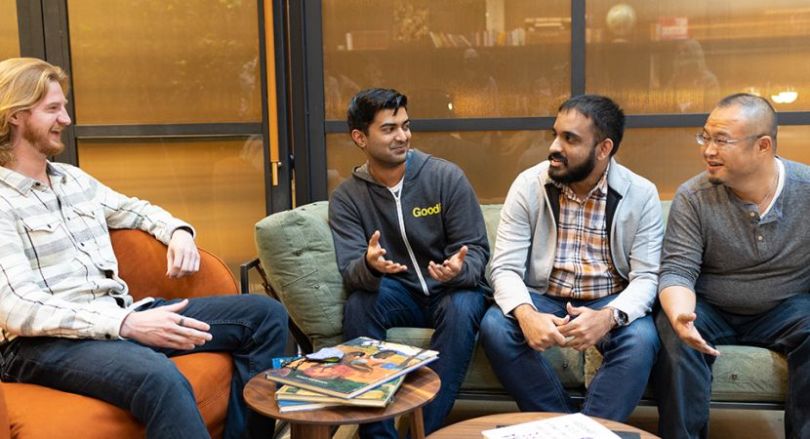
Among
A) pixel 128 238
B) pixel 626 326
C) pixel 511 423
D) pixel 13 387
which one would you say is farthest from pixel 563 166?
pixel 13 387

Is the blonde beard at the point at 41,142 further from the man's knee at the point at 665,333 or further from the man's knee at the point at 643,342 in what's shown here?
the man's knee at the point at 665,333

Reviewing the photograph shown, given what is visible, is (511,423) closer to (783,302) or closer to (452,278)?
(452,278)

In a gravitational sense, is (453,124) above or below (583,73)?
below

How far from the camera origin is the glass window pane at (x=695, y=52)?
11.0 feet

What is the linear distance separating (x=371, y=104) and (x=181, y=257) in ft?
2.92

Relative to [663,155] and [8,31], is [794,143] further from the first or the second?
[8,31]

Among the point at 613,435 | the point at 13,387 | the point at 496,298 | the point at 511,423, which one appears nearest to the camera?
the point at 613,435

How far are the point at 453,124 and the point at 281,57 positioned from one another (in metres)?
0.89

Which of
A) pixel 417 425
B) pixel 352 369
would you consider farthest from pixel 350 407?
pixel 417 425

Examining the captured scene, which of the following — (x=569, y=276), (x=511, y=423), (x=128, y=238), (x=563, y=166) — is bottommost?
→ (x=511, y=423)

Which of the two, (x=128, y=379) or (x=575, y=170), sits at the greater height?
(x=575, y=170)

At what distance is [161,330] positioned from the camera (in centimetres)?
212

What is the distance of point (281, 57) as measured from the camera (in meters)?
3.63

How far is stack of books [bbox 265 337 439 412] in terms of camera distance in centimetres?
186
